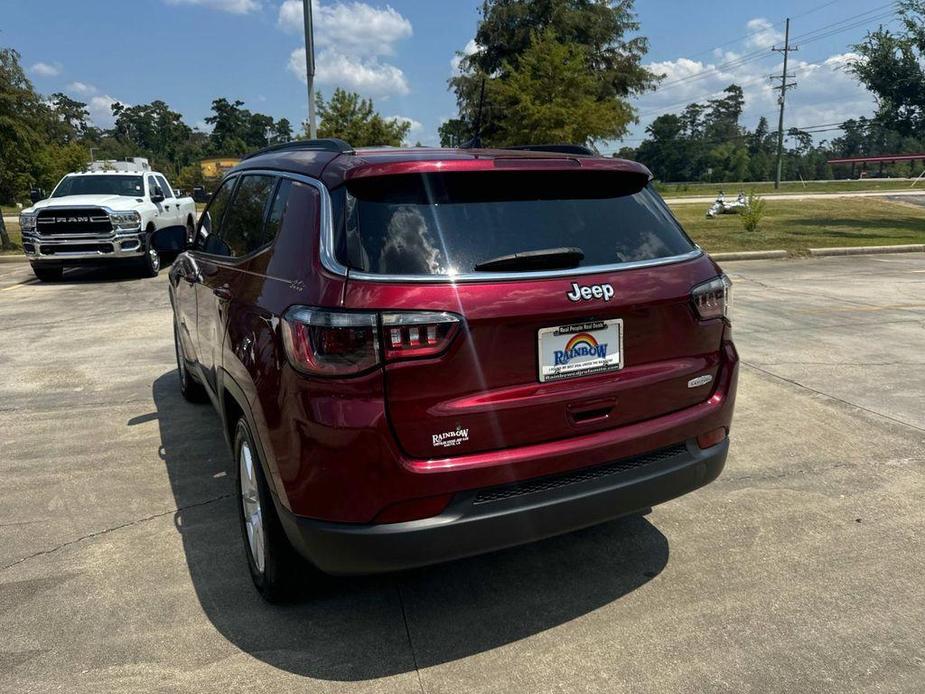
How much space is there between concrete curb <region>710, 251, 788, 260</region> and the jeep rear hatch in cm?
1232

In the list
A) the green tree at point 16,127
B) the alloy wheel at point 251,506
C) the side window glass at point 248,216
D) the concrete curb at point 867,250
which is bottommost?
the concrete curb at point 867,250

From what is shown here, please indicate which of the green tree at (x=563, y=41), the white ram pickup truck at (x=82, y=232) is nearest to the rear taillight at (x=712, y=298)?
the white ram pickup truck at (x=82, y=232)

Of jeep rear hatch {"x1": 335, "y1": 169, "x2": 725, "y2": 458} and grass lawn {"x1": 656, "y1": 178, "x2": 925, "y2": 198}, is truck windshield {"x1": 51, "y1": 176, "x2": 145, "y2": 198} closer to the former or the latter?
jeep rear hatch {"x1": 335, "y1": 169, "x2": 725, "y2": 458}

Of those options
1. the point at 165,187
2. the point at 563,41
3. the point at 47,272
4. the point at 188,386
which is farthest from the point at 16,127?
the point at 563,41

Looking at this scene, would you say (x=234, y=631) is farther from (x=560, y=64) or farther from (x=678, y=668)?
(x=560, y=64)

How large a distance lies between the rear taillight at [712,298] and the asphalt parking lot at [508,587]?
116cm

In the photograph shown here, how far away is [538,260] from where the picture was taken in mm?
2596

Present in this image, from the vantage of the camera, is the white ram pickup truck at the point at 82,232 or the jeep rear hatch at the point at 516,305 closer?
the jeep rear hatch at the point at 516,305

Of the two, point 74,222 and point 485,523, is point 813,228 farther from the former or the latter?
point 485,523

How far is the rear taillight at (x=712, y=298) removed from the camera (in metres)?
2.93

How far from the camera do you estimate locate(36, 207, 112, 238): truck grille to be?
1280 cm

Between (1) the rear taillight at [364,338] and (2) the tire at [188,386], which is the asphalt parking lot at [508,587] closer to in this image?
(2) the tire at [188,386]

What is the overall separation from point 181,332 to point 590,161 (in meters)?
3.50

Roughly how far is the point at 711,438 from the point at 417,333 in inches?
57.3
